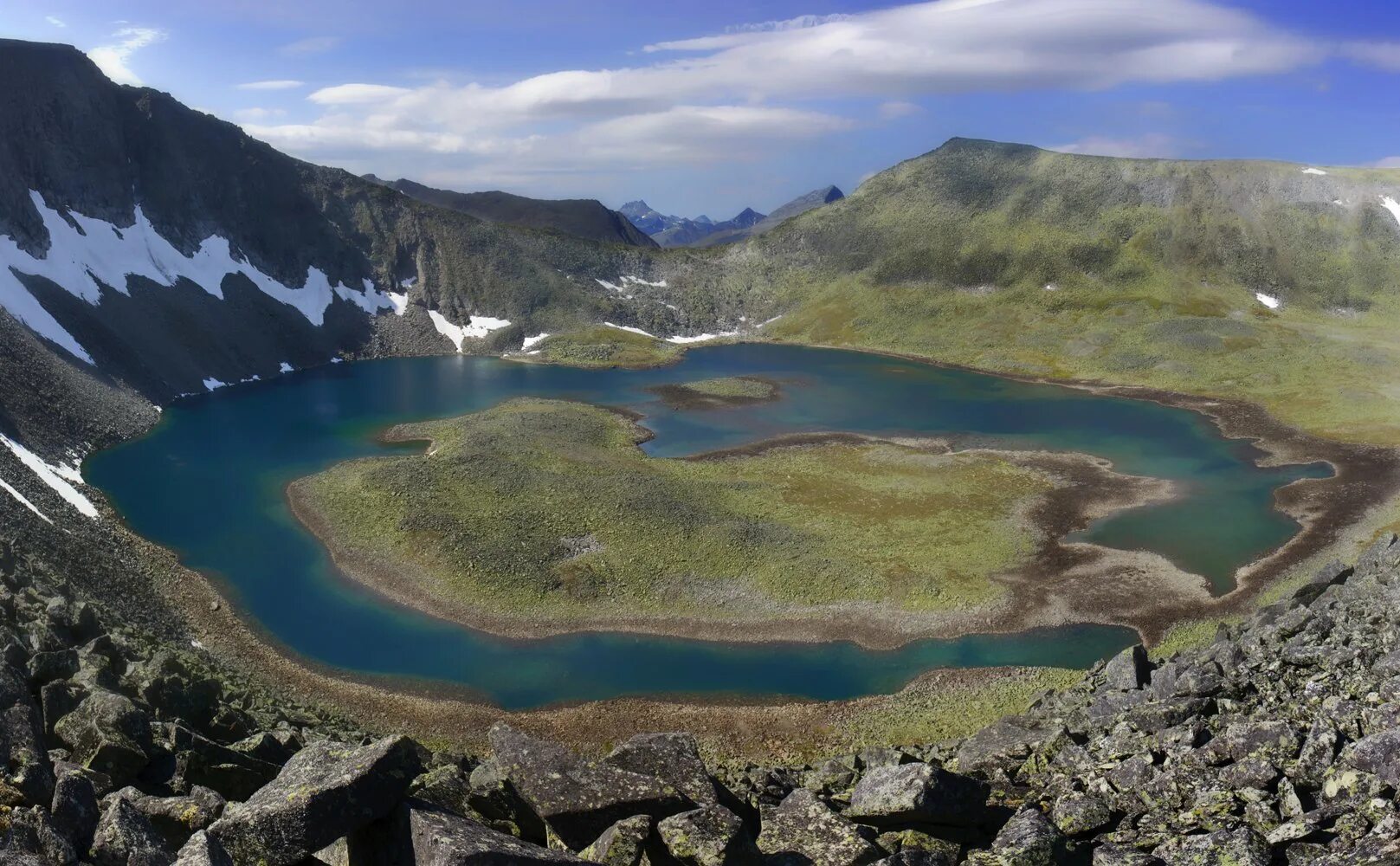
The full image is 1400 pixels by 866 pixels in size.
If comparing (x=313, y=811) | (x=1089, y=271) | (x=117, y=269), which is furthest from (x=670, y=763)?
(x=1089, y=271)

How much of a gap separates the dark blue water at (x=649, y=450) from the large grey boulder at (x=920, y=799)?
23587 millimetres

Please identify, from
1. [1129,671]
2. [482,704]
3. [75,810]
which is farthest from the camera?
[482,704]

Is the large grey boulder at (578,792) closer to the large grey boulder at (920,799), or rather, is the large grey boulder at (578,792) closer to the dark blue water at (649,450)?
the large grey boulder at (920,799)

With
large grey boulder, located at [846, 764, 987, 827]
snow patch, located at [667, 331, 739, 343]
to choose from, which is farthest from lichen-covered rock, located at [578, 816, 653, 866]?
snow patch, located at [667, 331, 739, 343]

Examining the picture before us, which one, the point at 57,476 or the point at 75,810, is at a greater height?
the point at 75,810

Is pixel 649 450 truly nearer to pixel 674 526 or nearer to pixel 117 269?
pixel 674 526

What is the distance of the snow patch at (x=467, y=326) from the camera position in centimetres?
14450

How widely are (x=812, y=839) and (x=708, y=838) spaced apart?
2.24 m

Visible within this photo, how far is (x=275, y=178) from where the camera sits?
149 meters

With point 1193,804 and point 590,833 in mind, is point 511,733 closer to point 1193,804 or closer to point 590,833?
point 590,833

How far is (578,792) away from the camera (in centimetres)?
1378

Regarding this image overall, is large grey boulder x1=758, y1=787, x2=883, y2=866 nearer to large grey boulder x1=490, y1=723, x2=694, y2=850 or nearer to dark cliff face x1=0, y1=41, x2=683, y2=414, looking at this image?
large grey boulder x1=490, y1=723, x2=694, y2=850

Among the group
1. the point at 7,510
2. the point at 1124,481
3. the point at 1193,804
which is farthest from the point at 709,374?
the point at 1193,804

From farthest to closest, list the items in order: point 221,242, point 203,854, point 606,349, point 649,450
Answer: point 606,349 < point 221,242 < point 649,450 < point 203,854
